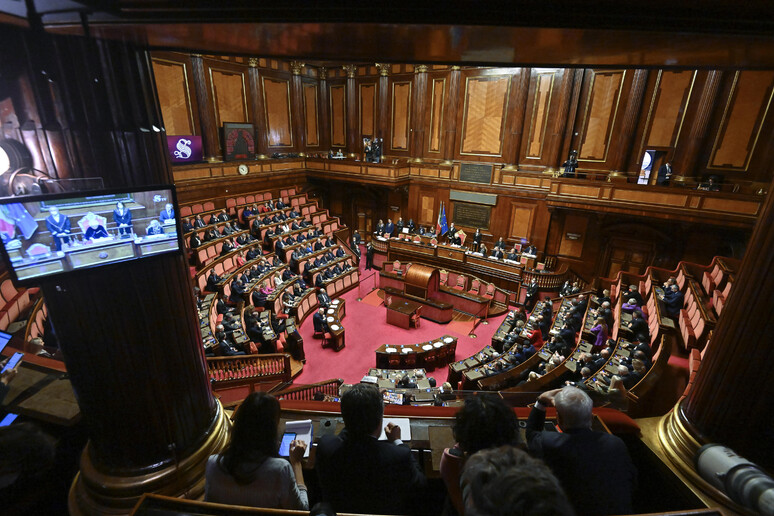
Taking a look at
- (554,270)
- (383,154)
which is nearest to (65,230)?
(554,270)

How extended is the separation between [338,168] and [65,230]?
12.8 metres

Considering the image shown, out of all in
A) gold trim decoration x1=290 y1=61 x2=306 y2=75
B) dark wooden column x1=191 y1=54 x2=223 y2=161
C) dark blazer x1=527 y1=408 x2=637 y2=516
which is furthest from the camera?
gold trim decoration x1=290 y1=61 x2=306 y2=75

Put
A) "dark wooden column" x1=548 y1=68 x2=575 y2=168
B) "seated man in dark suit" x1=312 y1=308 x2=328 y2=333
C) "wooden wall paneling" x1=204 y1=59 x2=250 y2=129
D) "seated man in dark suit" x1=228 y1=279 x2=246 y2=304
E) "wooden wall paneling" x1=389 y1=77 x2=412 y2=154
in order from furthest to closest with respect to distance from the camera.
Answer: "wooden wall paneling" x1=389 y1=77 x2=412 y2=154 < "wooden wall paneling" x1=204 y1=59 x2=250 y2=129 < "dark wooden column" x1=548 y1=68 x2=575 y2=168 < "seated man in dark suit" x1=228 y1=279 x2=246 y2=304 < "seated man in dark suit" x1=312 y1=308 x2=328 y2=333

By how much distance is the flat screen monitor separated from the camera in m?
1.50

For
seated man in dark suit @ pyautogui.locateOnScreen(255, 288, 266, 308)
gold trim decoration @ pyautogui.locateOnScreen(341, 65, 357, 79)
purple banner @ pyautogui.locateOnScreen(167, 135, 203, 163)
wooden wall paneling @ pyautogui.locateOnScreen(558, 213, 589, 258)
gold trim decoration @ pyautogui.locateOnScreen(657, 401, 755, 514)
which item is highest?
gold trim decoration @ pyautogui.locateOnScreen(341, 65, 357, 79)

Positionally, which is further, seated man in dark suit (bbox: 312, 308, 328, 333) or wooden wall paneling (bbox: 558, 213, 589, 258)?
wooden wall paneling (bbox: 558, 213, 589, 258)

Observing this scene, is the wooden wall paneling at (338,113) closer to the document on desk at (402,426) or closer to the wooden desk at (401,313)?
the wooden desk at (401,313)

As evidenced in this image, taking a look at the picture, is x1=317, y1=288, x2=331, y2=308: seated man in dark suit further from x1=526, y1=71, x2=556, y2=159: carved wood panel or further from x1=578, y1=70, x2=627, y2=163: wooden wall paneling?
x1=578, y1=70, x2=627, y2=163: wooden wall paneling

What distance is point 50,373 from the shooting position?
9.07 feet

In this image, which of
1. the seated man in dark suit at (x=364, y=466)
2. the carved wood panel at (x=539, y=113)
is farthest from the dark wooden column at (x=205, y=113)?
the seated man in dark suit at (x=364, y=466)

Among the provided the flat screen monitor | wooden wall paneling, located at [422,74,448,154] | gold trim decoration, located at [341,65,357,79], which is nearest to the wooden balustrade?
the flat screen monitor

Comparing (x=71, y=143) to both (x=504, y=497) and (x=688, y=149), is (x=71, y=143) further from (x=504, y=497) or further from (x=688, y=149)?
(x=688, y=149)

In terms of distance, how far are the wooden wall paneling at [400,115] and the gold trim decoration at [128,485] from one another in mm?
13356

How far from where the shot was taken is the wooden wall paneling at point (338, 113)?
15.0m
